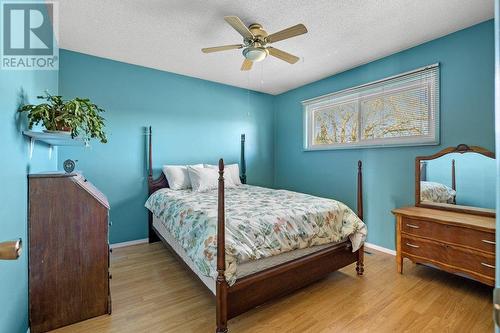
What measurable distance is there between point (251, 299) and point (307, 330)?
17.2 inches

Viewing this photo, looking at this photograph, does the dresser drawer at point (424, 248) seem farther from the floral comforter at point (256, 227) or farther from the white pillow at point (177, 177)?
the white pillow at point (177, 177)

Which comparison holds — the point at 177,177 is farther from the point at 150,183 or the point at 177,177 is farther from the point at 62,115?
the point at 62,115

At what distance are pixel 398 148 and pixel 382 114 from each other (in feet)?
1.67

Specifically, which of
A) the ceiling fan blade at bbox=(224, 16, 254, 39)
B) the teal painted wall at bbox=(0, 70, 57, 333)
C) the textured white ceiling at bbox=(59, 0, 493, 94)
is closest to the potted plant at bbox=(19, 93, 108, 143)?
the teal painted wall at bbox=(0, 70, 57, 333)

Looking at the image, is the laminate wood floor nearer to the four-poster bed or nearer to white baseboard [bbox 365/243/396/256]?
the four-poster bed

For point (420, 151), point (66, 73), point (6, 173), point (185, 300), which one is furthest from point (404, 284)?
point (66, 73)

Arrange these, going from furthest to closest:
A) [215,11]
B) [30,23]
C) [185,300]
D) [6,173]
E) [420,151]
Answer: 1. [420,151]
2. [215,11]
3. [185,300]
4. [30,23]
5. [6,173]

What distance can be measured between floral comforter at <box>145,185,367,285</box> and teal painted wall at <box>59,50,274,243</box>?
3.40 feet

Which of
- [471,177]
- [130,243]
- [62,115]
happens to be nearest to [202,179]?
[130,243]

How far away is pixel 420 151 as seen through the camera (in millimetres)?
2748

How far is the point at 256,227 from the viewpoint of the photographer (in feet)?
5.88

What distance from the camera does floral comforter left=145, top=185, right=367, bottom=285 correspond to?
1.65 metres

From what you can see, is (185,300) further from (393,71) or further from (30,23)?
(393,71)

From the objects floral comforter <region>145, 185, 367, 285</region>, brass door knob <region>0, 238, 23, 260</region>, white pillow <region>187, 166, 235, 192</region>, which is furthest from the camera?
white pillow <region>187, 166, 235, 192</region>
